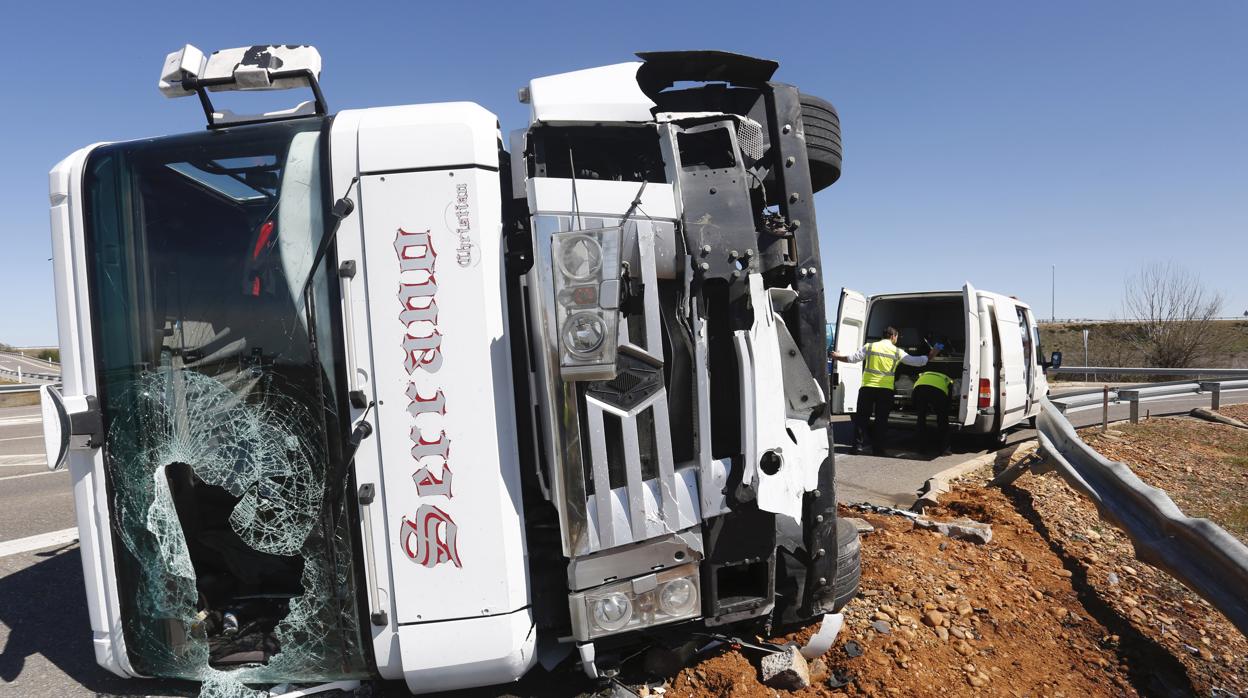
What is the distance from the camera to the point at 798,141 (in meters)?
2.54

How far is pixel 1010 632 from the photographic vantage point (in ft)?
9.50

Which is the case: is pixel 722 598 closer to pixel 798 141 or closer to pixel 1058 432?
pixel 798 141

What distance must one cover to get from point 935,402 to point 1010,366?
1.06 metres

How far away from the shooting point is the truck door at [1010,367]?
765cm

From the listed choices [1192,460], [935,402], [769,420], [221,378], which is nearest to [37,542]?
[221,378]

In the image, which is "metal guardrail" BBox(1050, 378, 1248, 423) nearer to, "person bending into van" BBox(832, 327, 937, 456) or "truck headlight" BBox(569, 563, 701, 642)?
"person bending into van" BBox(832, 327, 937, 456)

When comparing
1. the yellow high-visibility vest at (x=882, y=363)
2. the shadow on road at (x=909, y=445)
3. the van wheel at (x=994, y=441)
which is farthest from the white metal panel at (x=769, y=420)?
the van wheel at (x=994, y=441)

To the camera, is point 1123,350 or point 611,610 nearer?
point 611,610

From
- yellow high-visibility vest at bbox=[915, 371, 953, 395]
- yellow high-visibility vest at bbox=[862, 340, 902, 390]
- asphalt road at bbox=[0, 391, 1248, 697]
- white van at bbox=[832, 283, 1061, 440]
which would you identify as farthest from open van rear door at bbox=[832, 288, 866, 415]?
yellow high-visibility vest at bbox=[915, 371, 953, 395]

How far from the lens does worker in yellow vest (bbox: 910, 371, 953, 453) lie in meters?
7.78

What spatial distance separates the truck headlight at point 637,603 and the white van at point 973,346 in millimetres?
3839

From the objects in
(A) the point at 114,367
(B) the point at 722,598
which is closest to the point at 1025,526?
(B) the point at 722,598

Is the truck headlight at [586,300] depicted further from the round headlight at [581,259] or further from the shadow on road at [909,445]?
the shadow on road at [909,445]

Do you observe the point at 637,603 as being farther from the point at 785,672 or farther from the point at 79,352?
the point at 79,352
